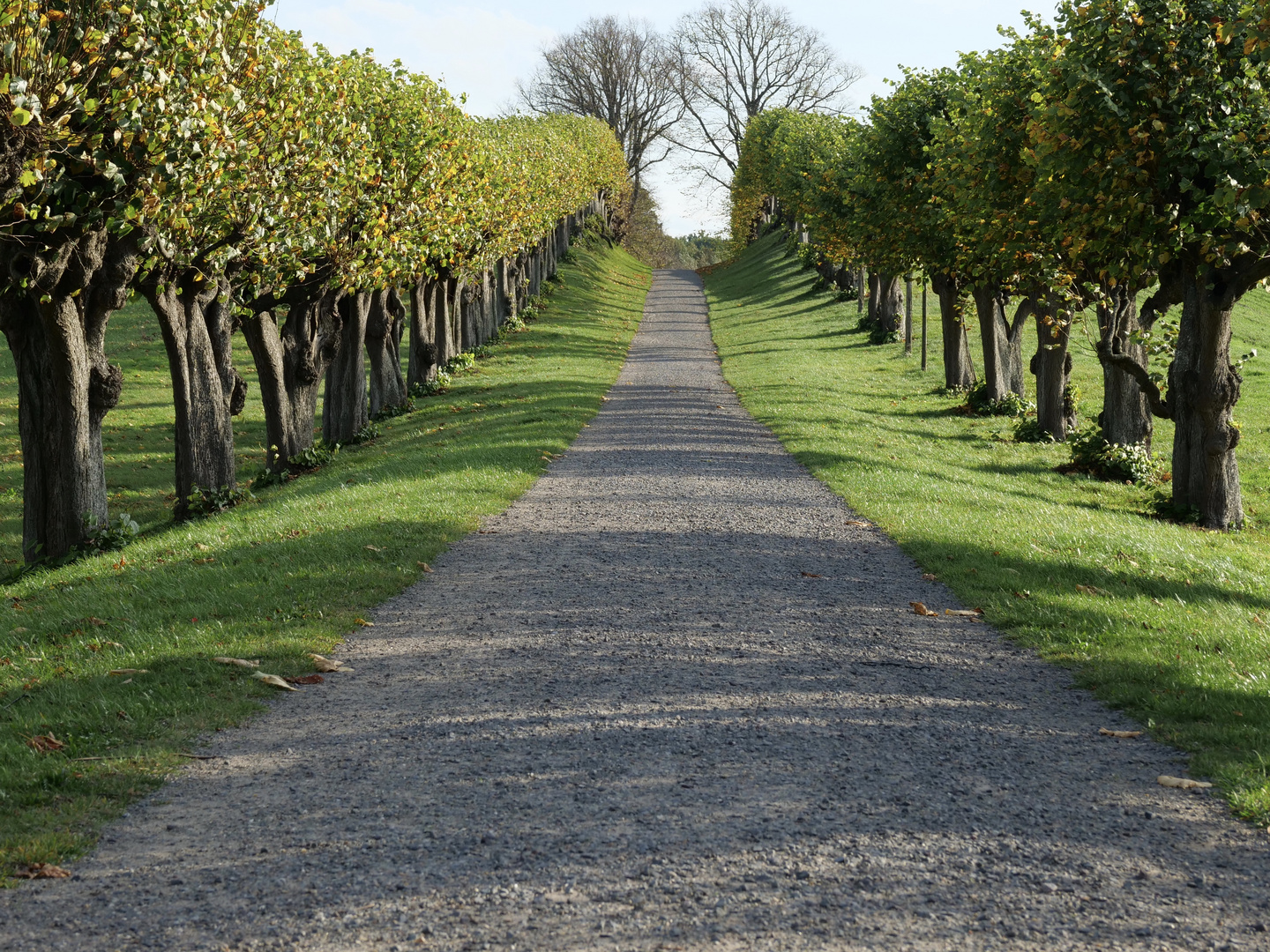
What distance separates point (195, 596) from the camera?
9211mm

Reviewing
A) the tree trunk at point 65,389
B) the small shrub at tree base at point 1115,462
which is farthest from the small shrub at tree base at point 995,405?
the tree trunk at point 65,389

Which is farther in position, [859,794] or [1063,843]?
[859,794]

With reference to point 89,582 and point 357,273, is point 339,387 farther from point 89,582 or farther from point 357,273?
point 89,582

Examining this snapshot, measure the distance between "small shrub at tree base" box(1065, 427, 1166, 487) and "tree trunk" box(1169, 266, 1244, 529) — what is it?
239cm

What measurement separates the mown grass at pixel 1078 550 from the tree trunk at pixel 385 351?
8.55 metres

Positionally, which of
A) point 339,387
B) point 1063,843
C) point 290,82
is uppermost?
point 290,82

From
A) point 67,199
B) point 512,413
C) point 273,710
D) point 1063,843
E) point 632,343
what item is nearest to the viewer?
point 1063,843

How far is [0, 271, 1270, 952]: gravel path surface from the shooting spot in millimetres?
4023

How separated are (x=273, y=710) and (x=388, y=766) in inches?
51.5

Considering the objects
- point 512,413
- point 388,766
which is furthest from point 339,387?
point 388,766

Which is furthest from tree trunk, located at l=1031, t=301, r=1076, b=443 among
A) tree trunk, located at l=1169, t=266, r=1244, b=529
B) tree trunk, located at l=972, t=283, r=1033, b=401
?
tree trunk, located at l=1169, t=266, r=1244, b=529

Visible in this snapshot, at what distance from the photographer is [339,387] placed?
2328cm

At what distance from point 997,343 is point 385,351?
14403mm

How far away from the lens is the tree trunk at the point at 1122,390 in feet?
59.4
